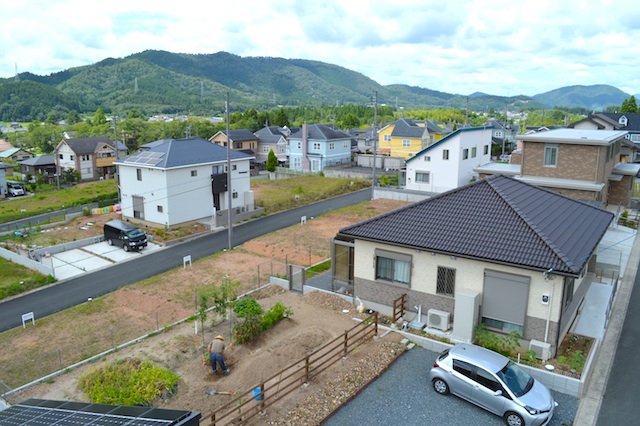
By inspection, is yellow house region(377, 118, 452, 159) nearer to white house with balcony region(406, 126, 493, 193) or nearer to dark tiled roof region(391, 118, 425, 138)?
dark tiled roof region(391, 118, 425, 138)

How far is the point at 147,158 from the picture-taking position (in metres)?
34.1

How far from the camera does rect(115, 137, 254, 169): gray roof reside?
108ft

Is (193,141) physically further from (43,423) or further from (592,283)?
(43,423)

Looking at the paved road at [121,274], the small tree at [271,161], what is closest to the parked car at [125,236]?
the paved road at [121,274]

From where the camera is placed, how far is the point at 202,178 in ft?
114

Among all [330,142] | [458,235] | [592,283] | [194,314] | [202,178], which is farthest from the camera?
[330,142]

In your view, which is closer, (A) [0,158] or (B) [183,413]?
(B) [183,413]

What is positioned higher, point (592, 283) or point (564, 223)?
point (564, 223)

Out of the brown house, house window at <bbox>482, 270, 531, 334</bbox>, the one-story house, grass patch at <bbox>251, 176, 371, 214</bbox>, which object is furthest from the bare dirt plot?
the brown house

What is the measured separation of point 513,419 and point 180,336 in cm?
1070

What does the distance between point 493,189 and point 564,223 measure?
8.94ft

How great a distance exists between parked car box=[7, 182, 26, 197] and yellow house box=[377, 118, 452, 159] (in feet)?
150

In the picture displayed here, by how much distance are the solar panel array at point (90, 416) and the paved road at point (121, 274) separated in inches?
518

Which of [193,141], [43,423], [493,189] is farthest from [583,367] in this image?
[193,141]
